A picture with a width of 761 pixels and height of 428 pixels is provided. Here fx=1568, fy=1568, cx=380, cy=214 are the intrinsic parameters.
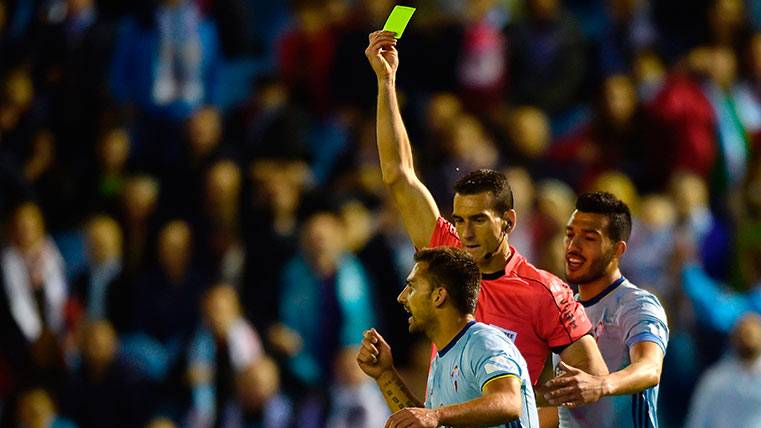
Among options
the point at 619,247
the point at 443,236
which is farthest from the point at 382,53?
the point at 619,247

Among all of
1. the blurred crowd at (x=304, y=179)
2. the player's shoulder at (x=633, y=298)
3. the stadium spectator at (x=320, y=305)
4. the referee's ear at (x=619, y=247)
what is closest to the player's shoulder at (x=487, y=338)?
the player's shoulder at (x=633, y=298)

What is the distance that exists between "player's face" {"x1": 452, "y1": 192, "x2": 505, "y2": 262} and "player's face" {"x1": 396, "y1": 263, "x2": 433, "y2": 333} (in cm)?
59

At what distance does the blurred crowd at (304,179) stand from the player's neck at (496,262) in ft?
13.6

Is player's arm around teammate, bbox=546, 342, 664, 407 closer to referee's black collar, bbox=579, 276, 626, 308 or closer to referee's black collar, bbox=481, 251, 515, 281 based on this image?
referee's black collar, bbox=579, 276, 626, 308

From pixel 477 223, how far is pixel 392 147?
71 centimetres

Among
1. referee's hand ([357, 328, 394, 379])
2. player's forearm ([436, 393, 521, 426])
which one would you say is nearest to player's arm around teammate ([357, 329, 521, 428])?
player's forearm ([436, 393, 521, 426])

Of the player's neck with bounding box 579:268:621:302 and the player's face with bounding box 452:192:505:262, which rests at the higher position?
the player's face with bounding box 452:192:505:262

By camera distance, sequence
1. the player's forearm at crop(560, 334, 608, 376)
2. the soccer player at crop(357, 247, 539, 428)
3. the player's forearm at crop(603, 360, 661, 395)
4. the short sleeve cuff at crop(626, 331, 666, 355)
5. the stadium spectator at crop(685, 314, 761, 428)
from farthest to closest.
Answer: the stadium spectator at crop(685, 314, 761, 428)
the short sleeve cuff at crop(626, 331, 666, 355)
the player's forearm at crop(560, 334, 608, 376)
the player's forearm at crop(603, 360, 661, 395)
the soccer player at crop(357, 247, 539, 428)

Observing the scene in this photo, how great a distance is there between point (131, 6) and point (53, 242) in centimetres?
224

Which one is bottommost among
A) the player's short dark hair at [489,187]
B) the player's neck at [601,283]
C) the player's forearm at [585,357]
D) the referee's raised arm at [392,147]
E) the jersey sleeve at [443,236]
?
the player's forearm at [585,357]

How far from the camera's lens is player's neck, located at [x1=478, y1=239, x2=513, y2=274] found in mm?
6328

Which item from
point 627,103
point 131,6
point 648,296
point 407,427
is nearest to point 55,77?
point 131,6

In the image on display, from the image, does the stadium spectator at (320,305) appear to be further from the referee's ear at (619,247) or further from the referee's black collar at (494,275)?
the referee's black collar at (494,275)

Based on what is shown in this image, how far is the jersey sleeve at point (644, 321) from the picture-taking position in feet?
21.4
